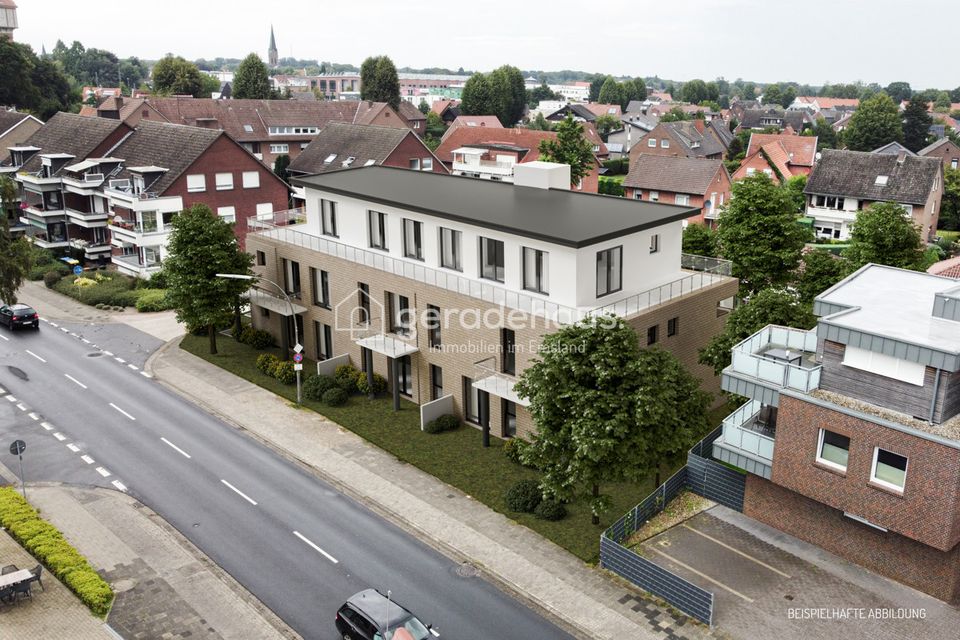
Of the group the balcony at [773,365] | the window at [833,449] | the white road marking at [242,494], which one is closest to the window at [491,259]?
the balcony at [773,365]

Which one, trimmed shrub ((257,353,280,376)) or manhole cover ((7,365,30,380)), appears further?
manhole cover ((7,365,30,380))

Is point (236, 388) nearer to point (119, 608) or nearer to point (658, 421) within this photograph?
point (119, 608)

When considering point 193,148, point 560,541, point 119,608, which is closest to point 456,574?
point 560,541

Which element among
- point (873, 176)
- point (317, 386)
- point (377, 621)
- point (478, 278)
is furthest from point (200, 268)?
point (873, 176)

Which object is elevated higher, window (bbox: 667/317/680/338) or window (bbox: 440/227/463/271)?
window (bbox: 440/227/463/271)

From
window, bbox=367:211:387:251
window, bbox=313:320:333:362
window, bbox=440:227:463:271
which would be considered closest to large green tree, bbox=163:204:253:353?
window, bbox=313:320:333:362

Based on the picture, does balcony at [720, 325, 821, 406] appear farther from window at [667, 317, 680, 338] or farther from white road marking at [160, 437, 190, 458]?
white road marking at [160, 437, 190, 458]

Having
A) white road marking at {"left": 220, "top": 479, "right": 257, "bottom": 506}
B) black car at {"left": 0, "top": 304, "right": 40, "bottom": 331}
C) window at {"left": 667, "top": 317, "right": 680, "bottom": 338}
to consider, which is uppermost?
window at {"left": 667, "top": 317, "right": 680, "bottom": 338}
